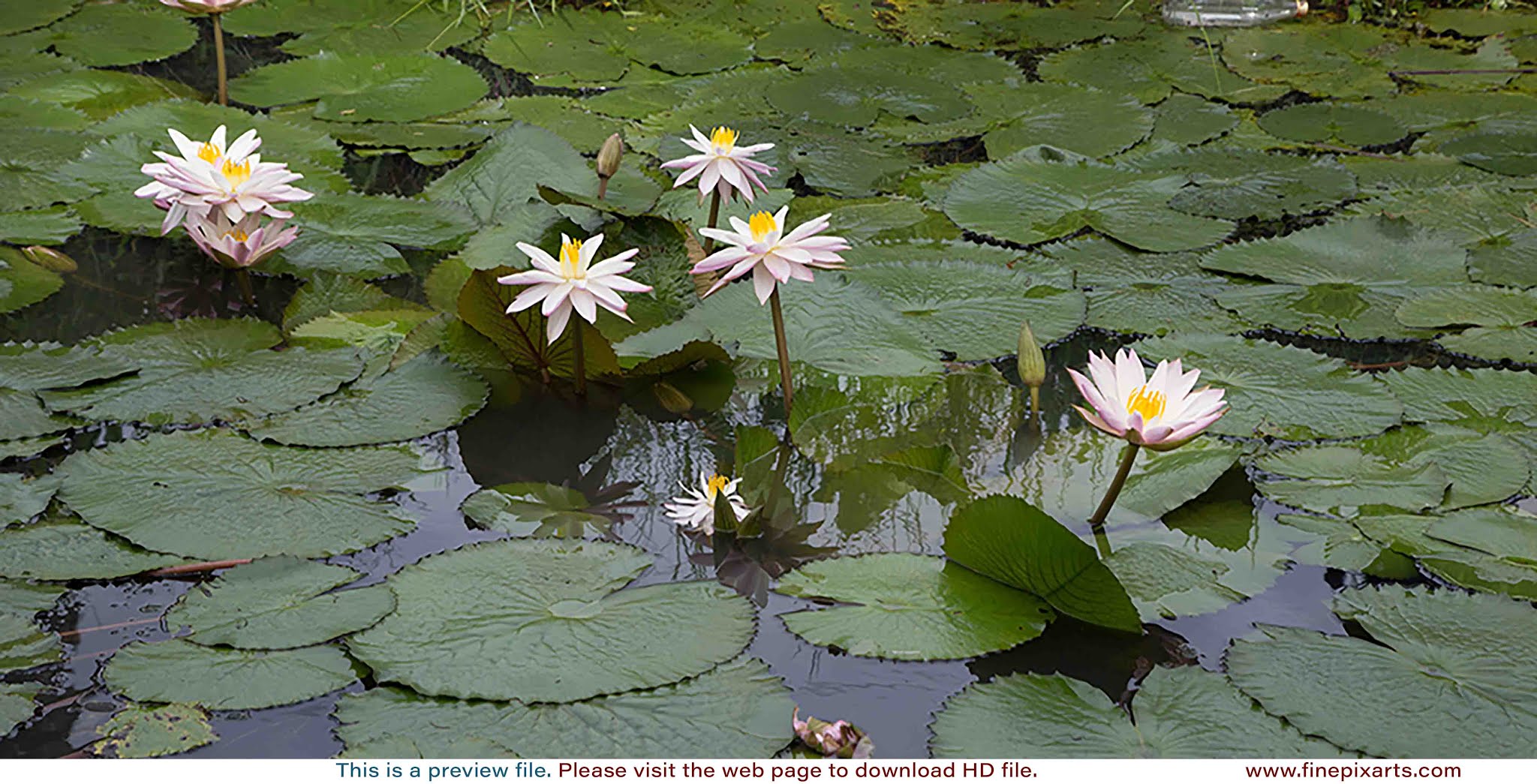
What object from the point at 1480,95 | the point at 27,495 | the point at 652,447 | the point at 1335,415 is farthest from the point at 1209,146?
the point at 27,495

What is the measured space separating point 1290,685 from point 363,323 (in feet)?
5.35

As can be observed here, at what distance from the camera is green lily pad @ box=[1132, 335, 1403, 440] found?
197cm

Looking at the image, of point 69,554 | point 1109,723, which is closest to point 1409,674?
point 1109,723

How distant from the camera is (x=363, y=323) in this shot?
89.4 inches

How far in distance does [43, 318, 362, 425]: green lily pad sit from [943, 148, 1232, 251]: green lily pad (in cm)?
140

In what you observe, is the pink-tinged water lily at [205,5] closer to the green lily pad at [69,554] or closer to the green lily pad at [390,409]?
the green lily pad at [390,409]

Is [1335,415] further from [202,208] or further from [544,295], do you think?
[202,208]

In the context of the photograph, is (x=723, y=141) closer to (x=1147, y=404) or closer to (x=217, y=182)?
(x=217, y=182)

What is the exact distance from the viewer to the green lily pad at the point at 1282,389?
1.97 meters

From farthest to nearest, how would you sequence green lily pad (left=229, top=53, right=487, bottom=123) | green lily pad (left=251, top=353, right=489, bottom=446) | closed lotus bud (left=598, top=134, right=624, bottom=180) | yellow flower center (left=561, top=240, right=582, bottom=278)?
green lily pad (left=229, top=53, right=487, bottom=123), closed lotus bud (left=598, top=134, right=624, bottom=180), green lily pad (left=251, top=353, right=489, bottom=446), yellow flower center (left=561, top=240, right=582, bottom=278)

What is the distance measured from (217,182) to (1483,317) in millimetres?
2299

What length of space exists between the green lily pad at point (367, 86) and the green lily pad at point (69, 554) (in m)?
1.94

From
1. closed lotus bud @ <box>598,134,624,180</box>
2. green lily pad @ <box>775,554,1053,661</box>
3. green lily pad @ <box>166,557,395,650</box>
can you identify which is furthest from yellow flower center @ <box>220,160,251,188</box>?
green lily pad @ <box>775,554,1053,661</box>

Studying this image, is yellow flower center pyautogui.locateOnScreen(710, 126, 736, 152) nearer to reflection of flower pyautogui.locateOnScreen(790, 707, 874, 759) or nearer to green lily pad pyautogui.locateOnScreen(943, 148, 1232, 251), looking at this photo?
green lily pad pyautogui.locateOnScreen(943, 148, 1232, 251)
